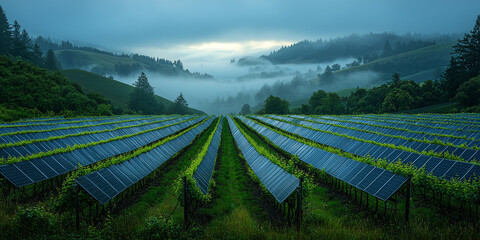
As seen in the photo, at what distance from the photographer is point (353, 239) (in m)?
10.5

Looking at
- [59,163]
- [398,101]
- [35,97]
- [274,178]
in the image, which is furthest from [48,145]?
[398,101]

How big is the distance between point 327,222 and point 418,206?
692 centimetres

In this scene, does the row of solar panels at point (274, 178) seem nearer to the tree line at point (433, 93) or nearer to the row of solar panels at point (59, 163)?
the row of solar panels at point (59, 163)

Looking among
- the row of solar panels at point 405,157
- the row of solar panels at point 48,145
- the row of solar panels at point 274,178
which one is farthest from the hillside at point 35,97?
the row of solar panels at point 405,157

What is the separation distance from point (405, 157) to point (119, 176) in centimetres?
2044

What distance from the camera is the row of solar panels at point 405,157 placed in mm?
14986

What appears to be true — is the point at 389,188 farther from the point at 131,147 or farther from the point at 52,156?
the point at 131,147

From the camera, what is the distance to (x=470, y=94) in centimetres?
7700

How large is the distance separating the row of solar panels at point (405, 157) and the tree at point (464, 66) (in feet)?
296

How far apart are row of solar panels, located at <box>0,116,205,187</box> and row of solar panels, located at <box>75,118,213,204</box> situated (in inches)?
104

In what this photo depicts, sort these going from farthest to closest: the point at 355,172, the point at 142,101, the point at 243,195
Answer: the point at 142,101, the point at 243,195, the point at 355,172

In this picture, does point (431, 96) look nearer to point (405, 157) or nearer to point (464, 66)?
point (464, 66)

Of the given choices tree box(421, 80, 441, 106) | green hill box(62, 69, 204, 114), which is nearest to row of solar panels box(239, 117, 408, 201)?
tree box(421, 80, 441, 106)

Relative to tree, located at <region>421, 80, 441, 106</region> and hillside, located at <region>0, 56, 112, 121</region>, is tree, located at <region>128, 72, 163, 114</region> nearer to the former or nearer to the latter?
hillside, located at <region>0, 56, 112, 121</region>
